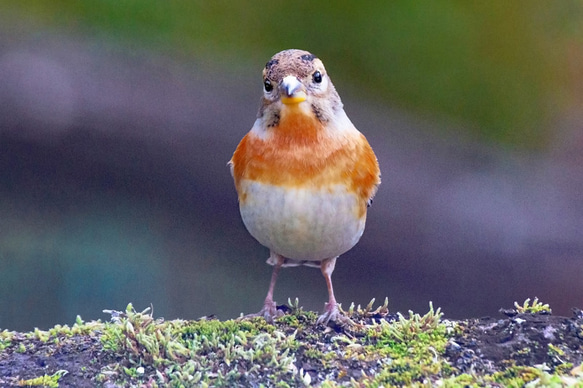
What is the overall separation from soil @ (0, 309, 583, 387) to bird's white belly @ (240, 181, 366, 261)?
661 millimetres

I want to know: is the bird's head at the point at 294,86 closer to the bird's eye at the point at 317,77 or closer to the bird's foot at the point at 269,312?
the bird's eye at the point at 317,77

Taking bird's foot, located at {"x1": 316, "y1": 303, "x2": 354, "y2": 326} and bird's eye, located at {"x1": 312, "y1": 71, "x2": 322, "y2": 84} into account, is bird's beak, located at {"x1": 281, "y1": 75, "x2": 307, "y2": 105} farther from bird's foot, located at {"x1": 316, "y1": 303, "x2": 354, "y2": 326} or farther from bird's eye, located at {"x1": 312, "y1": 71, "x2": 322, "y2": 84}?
bird's foot, located at {"x1": 316, "y1": 303, "x2": 354, "y2": 326}

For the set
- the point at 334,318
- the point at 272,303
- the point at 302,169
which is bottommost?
the point at 334,318

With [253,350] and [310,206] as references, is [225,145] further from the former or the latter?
[253,350]

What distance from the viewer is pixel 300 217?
9.85ft

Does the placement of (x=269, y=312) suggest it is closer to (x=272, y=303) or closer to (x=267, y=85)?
(x=272, y=303)

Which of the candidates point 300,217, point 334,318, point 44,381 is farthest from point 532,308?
point 44,381

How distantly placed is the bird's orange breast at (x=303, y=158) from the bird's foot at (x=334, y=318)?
1.68 feet

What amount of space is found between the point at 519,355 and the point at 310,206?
100cm

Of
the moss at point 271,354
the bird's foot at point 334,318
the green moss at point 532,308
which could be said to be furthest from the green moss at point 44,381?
the green moss at point 532,308

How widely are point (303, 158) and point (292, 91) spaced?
32cm

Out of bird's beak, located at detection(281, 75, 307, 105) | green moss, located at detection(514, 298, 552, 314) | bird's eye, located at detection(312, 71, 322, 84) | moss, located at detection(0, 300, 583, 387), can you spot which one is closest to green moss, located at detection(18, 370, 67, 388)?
moss, located at detection(0, 300, 583, 387)

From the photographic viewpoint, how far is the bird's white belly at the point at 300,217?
3.00m

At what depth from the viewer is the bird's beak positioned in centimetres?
283
